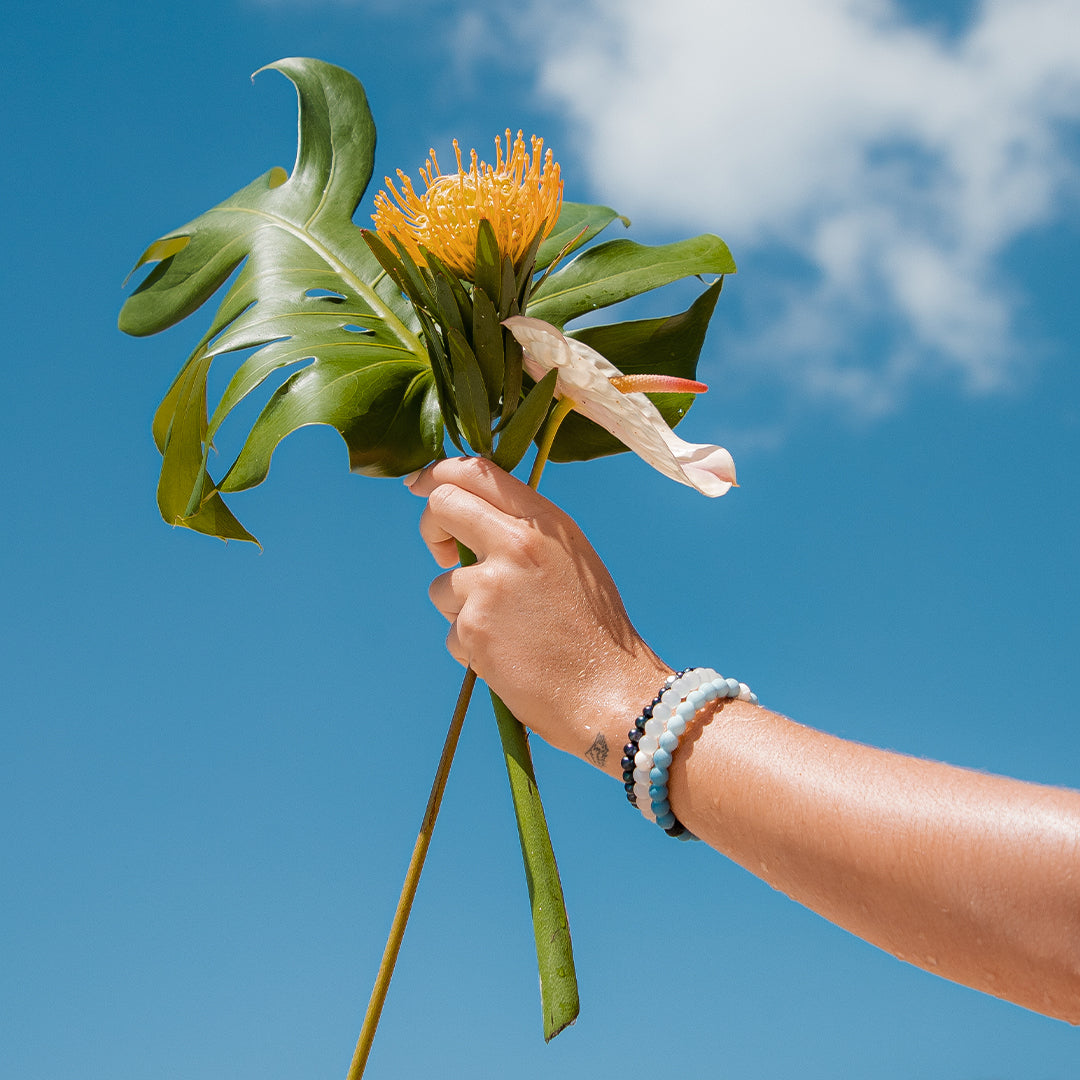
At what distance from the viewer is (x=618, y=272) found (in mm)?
1322

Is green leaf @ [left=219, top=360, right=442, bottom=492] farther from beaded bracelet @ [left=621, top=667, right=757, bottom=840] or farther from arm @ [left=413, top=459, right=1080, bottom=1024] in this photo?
beaded bracelet @ [left=621, top=667, right=757, bottom=840]

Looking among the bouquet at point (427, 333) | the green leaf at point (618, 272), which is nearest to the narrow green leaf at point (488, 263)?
the bouquet at point (427, 333)

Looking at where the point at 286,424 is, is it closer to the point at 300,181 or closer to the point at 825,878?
the point at 300,181

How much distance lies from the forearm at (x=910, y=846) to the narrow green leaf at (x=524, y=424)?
0.37 metres

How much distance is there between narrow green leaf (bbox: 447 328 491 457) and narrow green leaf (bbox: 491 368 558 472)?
0.07 ft

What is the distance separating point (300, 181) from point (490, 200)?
526 millimetres

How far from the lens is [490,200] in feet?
3.51

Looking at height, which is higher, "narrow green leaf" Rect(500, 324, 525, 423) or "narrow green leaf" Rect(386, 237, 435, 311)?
"narrow green leaf" Rect(386, 237, 435, 311)

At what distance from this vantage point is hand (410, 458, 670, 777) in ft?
3.15

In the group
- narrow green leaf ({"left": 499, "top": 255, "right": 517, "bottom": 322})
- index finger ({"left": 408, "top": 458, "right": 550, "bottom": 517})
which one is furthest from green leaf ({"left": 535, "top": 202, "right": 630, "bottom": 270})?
index finger ({"left": 408, "top": 458, "right": 550, "bottom": 517})

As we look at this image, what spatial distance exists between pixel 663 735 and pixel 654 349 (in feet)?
1.99

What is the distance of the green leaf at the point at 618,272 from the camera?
1.29 m

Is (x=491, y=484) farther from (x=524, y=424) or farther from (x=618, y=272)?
(x=618, y=272)

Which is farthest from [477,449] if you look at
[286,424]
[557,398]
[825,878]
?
[825,878]
